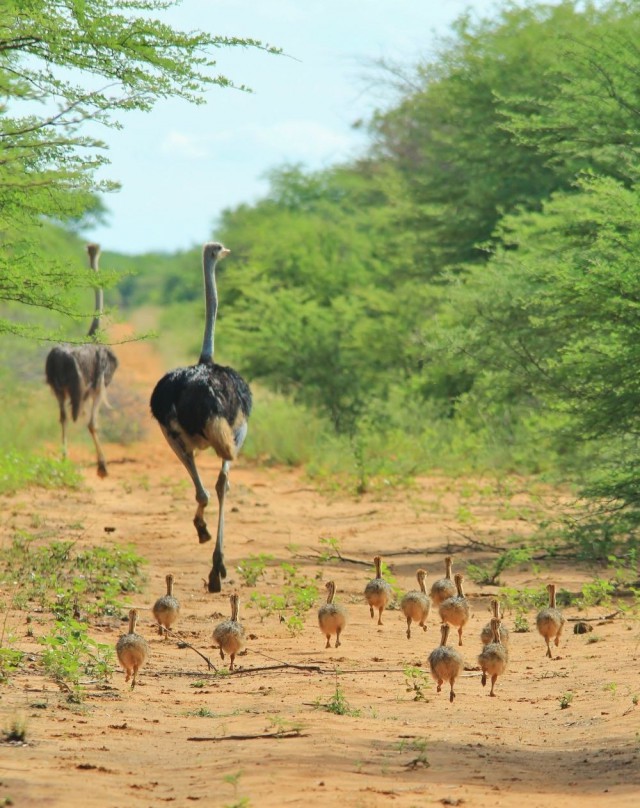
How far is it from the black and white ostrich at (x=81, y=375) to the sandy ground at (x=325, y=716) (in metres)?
5.54

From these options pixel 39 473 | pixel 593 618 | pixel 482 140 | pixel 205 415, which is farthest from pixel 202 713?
pixel 482 140

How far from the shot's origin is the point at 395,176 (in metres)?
25.9

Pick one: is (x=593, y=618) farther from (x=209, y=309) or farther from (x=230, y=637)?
(x=209, y=309)

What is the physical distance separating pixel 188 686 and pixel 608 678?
2418 millimetres

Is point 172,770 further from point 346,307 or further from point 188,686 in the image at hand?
point 346,307

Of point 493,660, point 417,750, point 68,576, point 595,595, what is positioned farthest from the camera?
point 68,576

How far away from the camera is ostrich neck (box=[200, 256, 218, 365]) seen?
1267 centimetres

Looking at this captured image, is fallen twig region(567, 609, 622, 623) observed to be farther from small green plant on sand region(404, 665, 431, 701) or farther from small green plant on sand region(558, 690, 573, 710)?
small green plant on sand region(558, 690, 573, 710)

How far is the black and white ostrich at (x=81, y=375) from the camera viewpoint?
18.9 metres

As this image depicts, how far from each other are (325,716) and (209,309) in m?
6.73

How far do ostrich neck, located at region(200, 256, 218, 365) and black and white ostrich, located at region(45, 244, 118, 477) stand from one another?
516 centimetres

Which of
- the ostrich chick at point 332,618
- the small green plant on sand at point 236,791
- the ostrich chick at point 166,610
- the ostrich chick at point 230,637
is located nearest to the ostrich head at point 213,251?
the ostrich chick at point 166,610

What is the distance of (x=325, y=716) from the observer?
708 centimetres

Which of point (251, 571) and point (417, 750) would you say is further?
point (251, 571)
